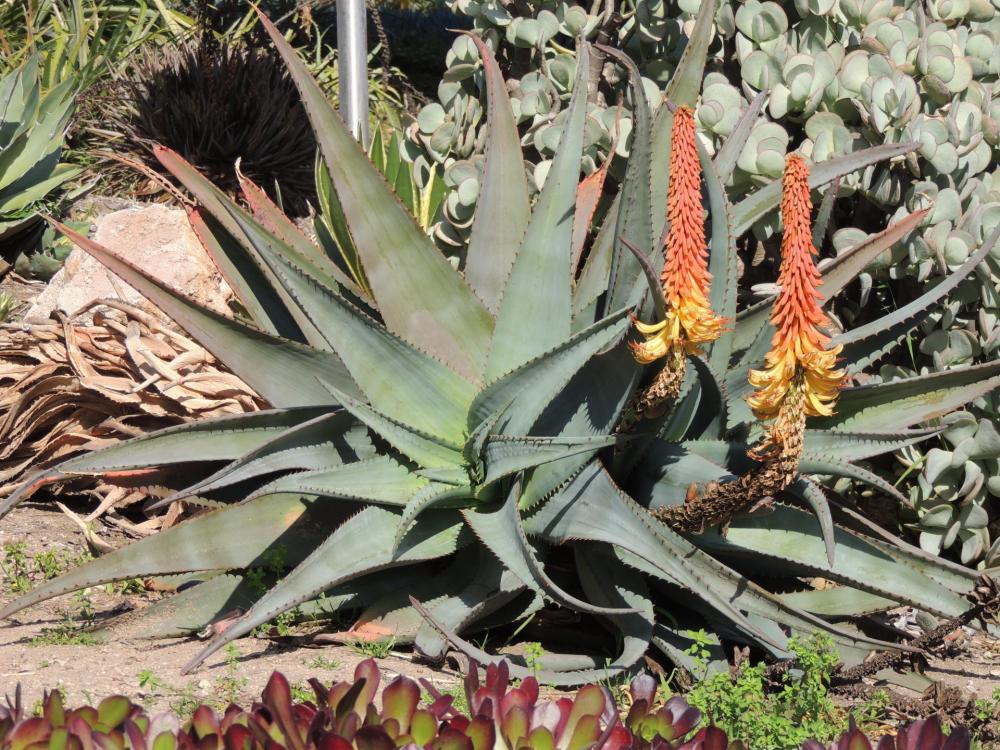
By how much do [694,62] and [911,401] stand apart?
1098 millimetres

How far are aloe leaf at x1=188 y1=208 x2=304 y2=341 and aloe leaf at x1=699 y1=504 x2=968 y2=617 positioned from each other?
1.39 m

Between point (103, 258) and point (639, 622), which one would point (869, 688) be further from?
point (103, 258)

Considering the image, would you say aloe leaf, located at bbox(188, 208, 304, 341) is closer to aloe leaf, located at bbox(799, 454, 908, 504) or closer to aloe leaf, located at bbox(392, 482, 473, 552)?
aloe leaf, located at bbox(392, 482, 473, 552)

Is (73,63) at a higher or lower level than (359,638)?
higher

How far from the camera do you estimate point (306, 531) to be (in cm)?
312

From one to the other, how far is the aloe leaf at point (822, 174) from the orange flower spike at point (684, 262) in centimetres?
77

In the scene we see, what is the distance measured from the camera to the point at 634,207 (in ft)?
9.05

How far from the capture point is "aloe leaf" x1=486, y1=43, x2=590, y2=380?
9.50 feet

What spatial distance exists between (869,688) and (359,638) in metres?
1.26

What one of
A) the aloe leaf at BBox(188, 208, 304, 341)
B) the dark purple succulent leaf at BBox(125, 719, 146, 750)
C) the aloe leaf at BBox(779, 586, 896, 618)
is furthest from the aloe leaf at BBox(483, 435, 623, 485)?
the dark purple succulent leaf at BBox(125, 719, 146, 750)

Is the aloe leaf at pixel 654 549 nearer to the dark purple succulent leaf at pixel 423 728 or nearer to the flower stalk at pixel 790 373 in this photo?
the flower stalk at pixel 790 373

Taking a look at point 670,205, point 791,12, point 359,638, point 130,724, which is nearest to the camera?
point 130,724

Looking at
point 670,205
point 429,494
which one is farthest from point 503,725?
point 670,205

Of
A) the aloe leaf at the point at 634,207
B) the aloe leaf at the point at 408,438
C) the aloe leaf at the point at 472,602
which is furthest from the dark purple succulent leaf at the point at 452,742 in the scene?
the aloe leaf at the point at 634,207
